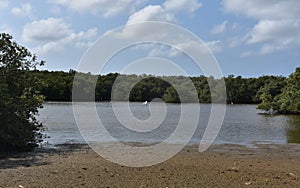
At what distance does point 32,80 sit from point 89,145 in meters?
4.39

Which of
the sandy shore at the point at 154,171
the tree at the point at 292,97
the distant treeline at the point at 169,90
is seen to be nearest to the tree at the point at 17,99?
the sandy shore at the point at 154,171

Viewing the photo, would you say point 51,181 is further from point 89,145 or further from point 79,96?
point 79,96

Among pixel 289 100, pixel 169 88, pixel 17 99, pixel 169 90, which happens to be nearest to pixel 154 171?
pixel 17 99

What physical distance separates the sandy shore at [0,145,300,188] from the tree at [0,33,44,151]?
3.18ft

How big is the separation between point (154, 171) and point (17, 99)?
8.15m

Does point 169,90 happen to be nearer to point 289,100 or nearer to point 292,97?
point 289,100

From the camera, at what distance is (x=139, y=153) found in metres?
17.3

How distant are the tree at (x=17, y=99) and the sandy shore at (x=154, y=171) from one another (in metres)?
0.97

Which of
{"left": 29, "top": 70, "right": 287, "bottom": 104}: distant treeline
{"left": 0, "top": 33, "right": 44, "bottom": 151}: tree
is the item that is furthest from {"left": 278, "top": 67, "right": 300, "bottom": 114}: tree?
{"left": 0, "top": 33, "right": 44, "bottom": 151}: tree

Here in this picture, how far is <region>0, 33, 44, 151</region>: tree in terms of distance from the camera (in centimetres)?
1681

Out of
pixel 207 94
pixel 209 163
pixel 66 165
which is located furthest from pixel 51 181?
pixel 207 94

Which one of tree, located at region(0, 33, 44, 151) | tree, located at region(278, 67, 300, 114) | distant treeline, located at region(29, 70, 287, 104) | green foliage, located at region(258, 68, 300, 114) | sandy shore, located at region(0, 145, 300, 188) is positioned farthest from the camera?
distant treeline, located at region(29, 70, 287, 104)

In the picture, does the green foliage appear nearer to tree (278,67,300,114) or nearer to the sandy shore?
tree (278,67,300,114)

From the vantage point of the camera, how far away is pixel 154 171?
41.3ft
